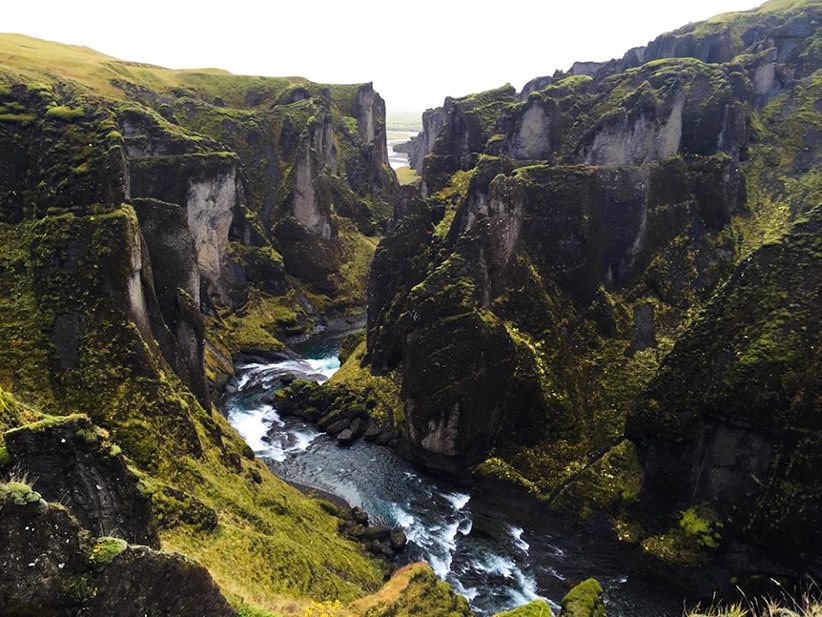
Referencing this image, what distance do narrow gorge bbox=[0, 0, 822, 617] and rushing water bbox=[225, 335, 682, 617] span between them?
0.24m

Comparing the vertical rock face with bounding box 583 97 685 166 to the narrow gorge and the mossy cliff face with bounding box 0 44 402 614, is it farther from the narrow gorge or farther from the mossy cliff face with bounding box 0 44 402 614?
the mossy cliff face with bounding box 0 44 402 614

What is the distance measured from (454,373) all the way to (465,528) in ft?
45.9

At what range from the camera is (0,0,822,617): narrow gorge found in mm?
26766

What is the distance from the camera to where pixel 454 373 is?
173ft

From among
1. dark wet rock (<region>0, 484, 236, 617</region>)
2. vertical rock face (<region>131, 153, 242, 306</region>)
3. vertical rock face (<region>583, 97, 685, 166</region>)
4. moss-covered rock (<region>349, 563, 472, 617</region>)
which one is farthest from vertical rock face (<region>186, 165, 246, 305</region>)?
dark wet rock (<region>0, 484, 236, 617</region>)

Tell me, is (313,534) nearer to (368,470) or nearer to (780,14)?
(368,470)

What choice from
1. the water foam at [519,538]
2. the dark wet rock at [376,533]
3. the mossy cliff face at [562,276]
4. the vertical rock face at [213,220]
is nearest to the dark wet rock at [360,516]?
the dark wet rock at [376,533]

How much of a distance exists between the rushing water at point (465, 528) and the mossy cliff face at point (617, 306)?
2.54 metres

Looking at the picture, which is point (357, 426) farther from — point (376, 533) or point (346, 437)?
point (376, 533)

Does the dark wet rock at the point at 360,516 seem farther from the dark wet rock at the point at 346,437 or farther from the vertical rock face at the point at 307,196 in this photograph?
the vertical rock face at the point at 307,196

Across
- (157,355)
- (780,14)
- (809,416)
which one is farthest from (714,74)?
(157,355)

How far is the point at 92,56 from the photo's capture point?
136625mm

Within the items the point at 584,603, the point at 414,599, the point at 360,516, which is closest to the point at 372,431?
the point at 360,516

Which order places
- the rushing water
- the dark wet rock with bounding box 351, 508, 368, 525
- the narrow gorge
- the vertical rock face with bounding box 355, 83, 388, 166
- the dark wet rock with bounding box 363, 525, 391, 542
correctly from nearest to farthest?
the narrow gorge
the rushing water
the dark wet rock with bounding box 363, 525, 391, 542
the dark wet rock with bounding box 351, 508, 368, 525
the vertical rock face with bounding box 355, 83, 388, 166
